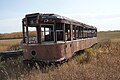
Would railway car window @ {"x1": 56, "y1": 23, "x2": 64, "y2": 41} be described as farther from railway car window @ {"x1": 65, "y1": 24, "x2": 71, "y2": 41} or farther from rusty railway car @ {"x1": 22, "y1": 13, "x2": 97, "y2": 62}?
railway car window @ {"x1": 65, "y1": 24, "x2": 71, "y2": 41}

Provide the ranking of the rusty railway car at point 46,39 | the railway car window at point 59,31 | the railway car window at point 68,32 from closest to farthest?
the rusty railway car at point 46,39 < the railway car window at point 59,31 < the railway car window at point 68,32

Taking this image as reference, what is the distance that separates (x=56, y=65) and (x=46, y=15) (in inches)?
107

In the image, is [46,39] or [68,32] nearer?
[46,39]

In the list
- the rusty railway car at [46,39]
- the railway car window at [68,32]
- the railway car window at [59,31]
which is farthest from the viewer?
the railway car window at [68,32]

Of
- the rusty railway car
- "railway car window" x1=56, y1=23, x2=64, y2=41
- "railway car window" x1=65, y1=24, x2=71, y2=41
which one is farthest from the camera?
"railway car window" x1=65, y1=24, x2=71, y2=41

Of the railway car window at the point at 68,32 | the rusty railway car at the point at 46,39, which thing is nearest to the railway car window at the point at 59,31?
the rusty railway car at the point at 46,39

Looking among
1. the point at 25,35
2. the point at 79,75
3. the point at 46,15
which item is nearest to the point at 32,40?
the point at 25,35

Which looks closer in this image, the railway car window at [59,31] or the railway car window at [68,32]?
the railway car window at [59,31]

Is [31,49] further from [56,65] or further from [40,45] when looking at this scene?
[56,65]

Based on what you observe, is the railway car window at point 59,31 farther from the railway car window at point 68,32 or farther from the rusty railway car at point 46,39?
the railway car window at point 68,32

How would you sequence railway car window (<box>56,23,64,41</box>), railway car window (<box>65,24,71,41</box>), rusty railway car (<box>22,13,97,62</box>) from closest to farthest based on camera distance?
rusty railway car (<box>22,13,97,62</box>), railway car window (<box>56,23,64,41</box>), railway car window (<box>65,24,71,41</box>)

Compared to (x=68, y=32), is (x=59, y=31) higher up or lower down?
higher up

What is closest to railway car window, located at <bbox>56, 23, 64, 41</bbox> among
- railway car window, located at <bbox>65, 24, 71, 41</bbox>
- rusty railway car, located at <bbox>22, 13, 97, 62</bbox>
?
rusty railway car, located at <bbox>22, 13, 97, 62</bbox>

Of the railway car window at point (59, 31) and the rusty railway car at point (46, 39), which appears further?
the railway car window at point (59, 31)
